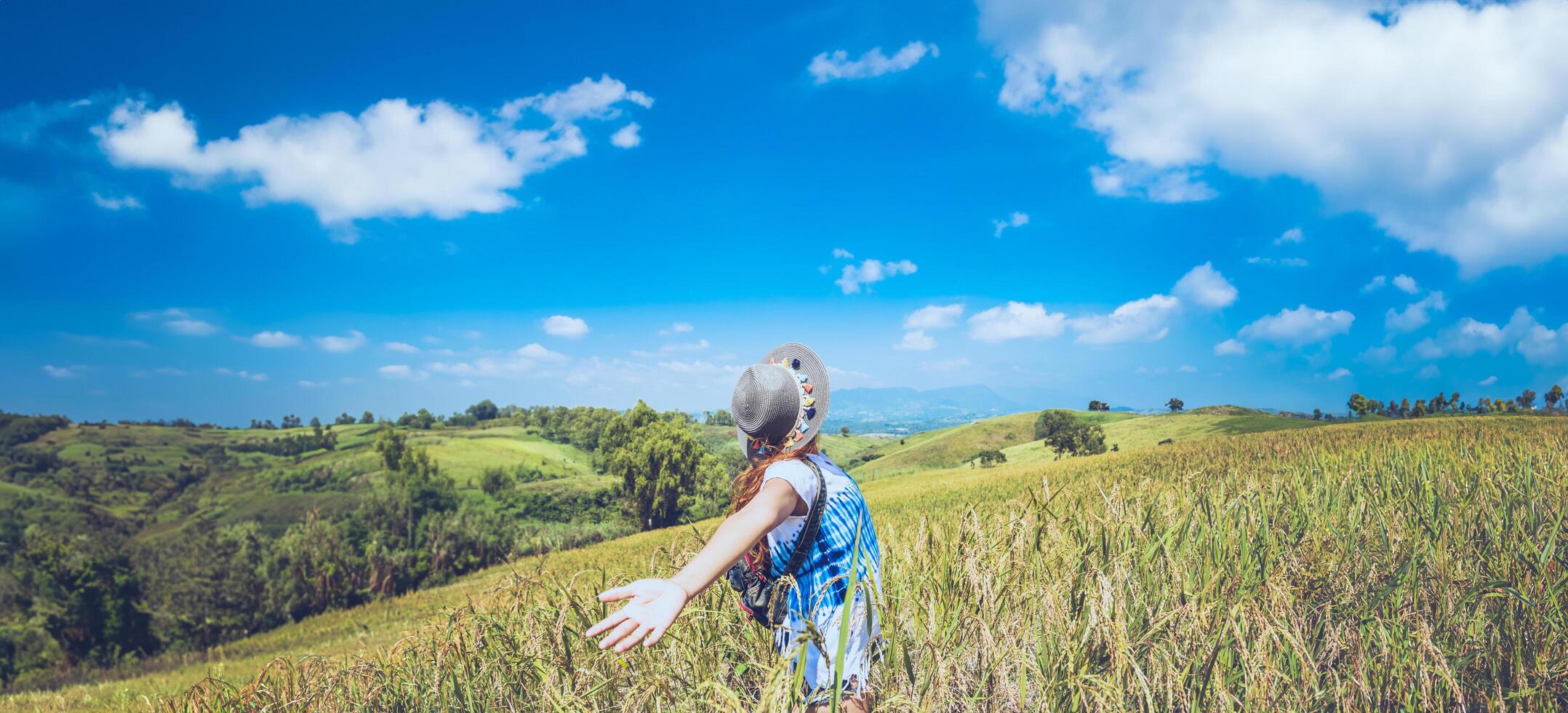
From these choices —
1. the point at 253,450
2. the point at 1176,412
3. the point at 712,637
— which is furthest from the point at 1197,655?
the point at 253,450

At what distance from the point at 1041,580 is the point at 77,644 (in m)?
60.0

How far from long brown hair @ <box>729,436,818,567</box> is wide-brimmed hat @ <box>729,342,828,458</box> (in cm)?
3

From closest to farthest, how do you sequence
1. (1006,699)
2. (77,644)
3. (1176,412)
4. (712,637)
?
1. (1006,699)
2. (712,637)
3. (1176,412)
4. (77,644)

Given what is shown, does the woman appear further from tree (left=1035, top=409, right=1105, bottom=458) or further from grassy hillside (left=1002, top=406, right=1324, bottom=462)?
tree (left=1035, top=409, right=1105, bottom=458)

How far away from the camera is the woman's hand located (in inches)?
62.9

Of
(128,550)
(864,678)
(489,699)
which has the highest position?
(864,678)

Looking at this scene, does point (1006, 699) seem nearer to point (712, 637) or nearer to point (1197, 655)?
point (1197, 655)

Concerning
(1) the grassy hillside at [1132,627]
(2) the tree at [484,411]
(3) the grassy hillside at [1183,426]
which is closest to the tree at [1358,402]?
(3) the grassy hillside at [1183,426]

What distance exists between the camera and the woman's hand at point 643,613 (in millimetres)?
1598

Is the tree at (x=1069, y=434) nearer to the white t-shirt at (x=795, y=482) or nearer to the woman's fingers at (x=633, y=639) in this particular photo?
the white t-shirt at (x=795, y=482)

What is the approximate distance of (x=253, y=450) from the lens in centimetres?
10262

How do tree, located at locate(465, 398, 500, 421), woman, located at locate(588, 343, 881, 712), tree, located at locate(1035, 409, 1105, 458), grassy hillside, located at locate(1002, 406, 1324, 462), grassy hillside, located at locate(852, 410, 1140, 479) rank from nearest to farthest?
woman, located at locate(588, 343, 881, 712)
grassy hillside, located at locate(1002, 406, 1324, 462)
tree, located at locate(1035, 409, 1105, 458)
grassy hillside, located at locate(852, 410, 1140, 479)
tree, located at locate(465, 398, 500, 421)

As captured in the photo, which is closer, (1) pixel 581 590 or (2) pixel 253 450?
(1) pixel 581 590

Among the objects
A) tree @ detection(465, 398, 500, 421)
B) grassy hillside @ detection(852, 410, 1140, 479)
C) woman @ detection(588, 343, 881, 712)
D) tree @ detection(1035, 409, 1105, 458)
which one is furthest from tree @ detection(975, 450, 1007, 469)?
tree @ detection(465, 398, 500, 421)
